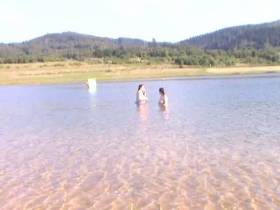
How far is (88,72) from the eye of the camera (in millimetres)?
90312

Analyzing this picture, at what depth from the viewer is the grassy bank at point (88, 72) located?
3292 inches

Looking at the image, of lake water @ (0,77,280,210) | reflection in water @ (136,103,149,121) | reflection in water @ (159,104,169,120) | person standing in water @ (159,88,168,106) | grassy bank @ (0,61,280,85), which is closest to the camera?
lake water @ (0,77,280,210)

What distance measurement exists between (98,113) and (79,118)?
2338mm

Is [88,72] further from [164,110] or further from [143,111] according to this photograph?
[143,111]

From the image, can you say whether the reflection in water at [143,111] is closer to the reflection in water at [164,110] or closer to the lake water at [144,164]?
the reflection in water at [164,110]

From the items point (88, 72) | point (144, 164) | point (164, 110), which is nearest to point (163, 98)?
point (164, 110)

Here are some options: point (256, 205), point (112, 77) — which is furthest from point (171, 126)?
point (112, 77)

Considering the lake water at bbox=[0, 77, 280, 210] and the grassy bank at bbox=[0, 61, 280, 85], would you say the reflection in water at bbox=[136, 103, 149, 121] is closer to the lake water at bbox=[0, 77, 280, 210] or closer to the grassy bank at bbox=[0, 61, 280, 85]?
the lake water at bbox=[0, 77, 280, 210]

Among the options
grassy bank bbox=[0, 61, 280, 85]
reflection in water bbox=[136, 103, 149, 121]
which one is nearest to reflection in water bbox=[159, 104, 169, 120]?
reflection in water bbox=[136, 103, 149, 121]

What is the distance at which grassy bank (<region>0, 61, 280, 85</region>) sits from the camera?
8362 centimetres

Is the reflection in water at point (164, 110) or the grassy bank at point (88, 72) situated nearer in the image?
the reflection in water at point (164, 110)

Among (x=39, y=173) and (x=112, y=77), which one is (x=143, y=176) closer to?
(x=39, y=173)

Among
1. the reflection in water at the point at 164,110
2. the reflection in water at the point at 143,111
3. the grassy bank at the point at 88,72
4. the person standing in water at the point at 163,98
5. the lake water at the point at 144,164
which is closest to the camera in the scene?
the lake water at the point at 144,164

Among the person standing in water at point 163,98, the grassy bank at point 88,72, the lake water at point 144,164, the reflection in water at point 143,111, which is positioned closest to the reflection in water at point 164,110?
the person standing in water at point 163,98
